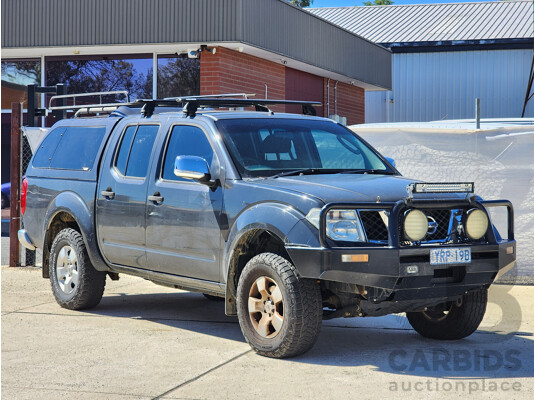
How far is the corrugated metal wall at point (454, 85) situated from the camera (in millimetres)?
29047

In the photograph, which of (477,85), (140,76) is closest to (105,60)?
(140,76)

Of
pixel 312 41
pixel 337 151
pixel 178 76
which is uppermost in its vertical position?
pixel 312 41

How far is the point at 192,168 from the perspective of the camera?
23.6 feet

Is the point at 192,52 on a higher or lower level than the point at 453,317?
higher

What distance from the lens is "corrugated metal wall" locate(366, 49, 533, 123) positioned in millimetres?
29047

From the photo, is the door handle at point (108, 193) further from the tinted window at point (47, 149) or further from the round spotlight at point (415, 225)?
the round spotlight at point (415, 225)

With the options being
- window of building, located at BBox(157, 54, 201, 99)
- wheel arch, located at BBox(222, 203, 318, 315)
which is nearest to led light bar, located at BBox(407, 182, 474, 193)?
wheel arch, located at BBox(222, 203, 318, 315)

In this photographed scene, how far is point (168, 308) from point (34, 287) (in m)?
2.17

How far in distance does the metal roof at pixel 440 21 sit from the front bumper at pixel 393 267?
2401 centimetres

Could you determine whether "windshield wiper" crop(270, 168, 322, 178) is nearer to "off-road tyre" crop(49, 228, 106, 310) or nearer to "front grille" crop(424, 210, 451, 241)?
"front grille" crop(424, 210, 451, 241)

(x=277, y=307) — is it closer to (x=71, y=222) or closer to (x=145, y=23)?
(x=71, y=222)

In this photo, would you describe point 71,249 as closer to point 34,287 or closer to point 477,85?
point 34,287

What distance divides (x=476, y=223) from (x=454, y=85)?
23.6 meters

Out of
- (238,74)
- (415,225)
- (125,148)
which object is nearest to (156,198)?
(125,148)
